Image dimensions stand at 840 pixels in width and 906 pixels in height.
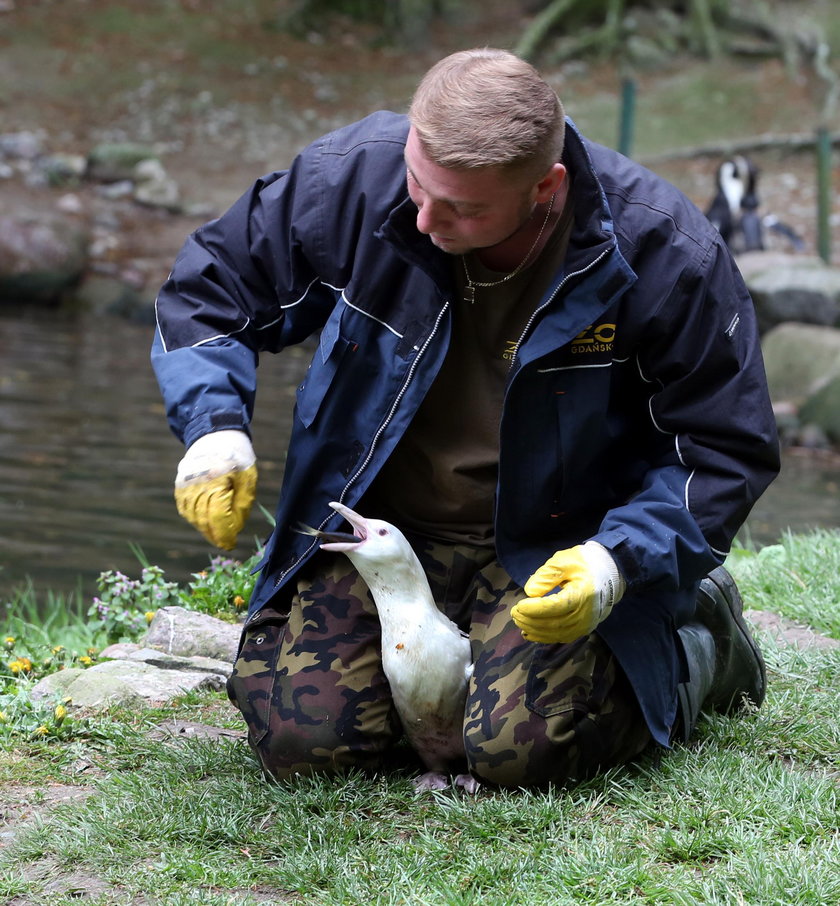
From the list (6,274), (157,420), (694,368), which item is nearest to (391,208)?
(694,368)

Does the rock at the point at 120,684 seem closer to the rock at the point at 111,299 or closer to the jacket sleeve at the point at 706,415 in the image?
the jacket sleeve at the point at 706,415

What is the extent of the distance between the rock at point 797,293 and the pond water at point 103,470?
1825mm

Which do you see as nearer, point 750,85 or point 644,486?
point 644,486

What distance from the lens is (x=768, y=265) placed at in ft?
33.5

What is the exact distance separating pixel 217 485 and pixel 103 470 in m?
4.59

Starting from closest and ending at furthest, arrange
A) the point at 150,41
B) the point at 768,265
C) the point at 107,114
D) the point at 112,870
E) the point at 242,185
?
the point at 112,870 → the point at 768,265 → the point at 242,185 → the point at 107,114 → the point at 150,41

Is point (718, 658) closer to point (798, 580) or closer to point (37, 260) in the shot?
point (798, 580)

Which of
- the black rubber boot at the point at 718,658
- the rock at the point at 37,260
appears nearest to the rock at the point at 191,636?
the black rubber boot at the point at 718,658

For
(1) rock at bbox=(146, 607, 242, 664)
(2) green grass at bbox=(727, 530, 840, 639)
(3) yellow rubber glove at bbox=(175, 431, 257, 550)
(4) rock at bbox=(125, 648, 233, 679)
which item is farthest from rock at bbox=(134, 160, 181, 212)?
(3) yellow rubber glove at bbox=(175, 431, 257, 550)

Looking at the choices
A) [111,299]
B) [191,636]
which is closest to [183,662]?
[191,636]

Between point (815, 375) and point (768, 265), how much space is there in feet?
4.97

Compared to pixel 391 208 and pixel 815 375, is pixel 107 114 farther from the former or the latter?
pixel 391 208

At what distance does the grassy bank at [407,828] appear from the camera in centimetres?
213

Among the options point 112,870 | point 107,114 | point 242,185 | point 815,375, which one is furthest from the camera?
point 107,114
